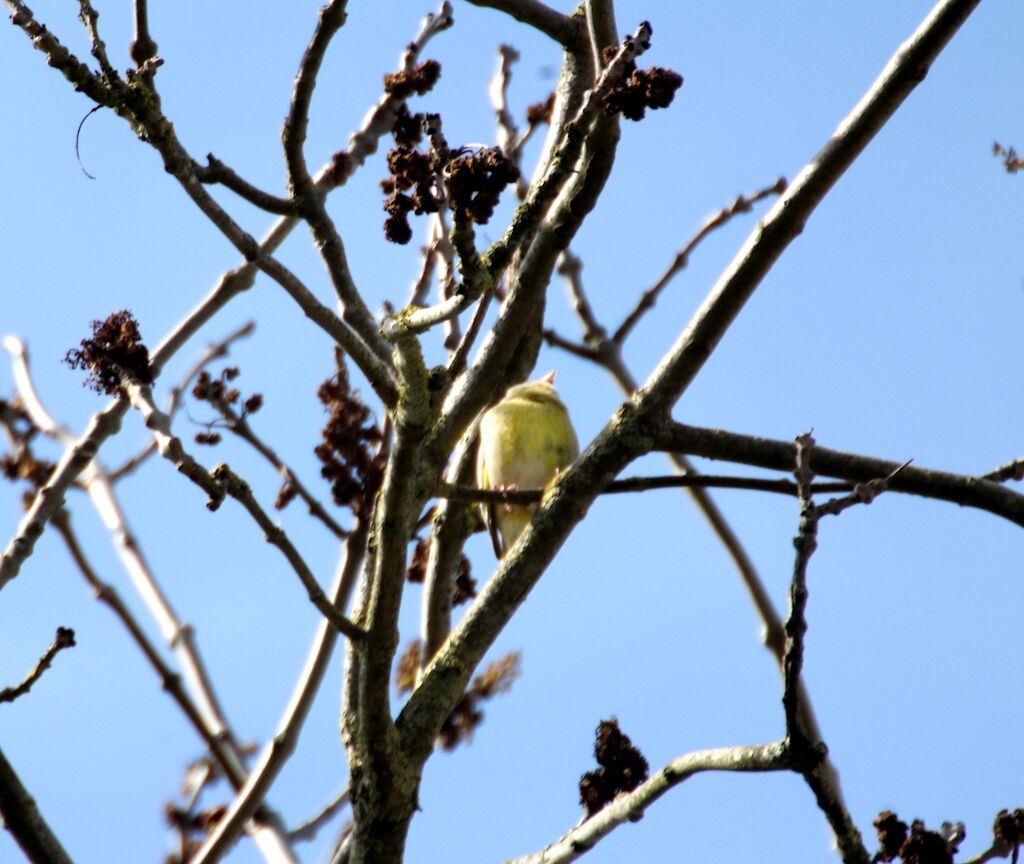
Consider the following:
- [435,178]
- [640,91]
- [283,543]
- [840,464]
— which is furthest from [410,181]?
[840,464]

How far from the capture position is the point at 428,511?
14.6ft

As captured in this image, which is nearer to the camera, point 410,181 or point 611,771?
point 410,181

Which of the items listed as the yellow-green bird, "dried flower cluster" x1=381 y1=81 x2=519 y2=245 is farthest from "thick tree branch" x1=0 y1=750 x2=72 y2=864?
the yellow-green bird

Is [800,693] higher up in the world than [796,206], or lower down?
lower down

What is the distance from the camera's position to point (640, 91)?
253cm

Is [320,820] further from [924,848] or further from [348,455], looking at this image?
[924,848]

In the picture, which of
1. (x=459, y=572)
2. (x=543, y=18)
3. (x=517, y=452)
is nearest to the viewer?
(x=543, y=18)

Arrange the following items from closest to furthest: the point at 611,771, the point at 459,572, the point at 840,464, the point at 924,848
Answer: the point at 924,848 < the point at 611,771 < the point at 840,464 < the point at 459,572

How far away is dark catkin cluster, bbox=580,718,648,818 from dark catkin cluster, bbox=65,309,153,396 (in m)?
1.33

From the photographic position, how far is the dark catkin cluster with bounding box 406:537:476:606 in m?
4.41

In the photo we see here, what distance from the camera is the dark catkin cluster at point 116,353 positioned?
2914 mm

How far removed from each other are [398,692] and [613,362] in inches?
54.9

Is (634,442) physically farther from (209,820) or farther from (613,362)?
(209,820)

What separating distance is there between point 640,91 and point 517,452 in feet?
12.2
